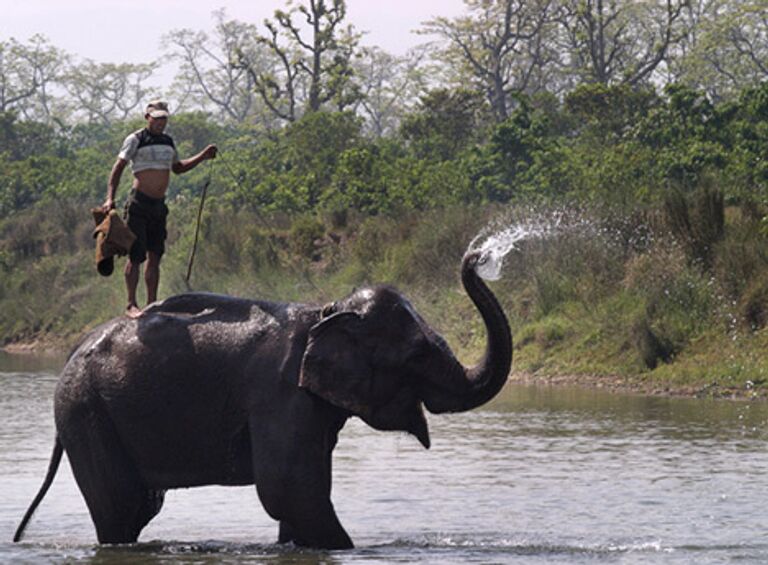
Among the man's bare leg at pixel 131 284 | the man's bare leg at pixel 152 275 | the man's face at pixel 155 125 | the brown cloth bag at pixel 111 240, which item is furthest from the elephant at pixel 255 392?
the man's face at pixel 155 125

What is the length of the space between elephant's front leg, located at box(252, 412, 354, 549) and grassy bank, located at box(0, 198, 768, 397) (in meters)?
10.9

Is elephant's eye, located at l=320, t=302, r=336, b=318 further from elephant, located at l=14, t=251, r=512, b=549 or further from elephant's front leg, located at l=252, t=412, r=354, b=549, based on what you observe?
elephant's front leg, located at l=252, t=412, r=354, b=549

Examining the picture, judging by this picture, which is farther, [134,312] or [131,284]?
[131,284]

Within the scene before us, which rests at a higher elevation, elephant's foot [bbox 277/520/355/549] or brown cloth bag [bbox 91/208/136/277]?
brown cloth bag [bbox 91/208/136/277]

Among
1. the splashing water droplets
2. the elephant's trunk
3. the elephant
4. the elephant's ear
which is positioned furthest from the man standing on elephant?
the splashing water droplets

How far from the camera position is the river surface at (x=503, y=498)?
10.9 metres

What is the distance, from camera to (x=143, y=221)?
448 inches

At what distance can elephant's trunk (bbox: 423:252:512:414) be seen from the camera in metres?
9.55

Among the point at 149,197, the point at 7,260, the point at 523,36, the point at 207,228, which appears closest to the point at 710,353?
the point at 149,197

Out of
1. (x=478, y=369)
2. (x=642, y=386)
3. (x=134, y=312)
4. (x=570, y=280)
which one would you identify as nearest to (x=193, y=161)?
(x=134, y=312)

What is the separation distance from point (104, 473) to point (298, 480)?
131 cm

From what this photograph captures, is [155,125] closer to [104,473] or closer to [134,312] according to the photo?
[134,312]

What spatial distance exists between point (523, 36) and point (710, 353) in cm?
4911

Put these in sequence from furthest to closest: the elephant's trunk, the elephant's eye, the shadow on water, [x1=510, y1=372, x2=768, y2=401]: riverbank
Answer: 1. [x1=510, y1=372, x2=768, y2=401]: riverbank
2. the shadow on water
3. the elephant's eye
4. the elephant's trunk
